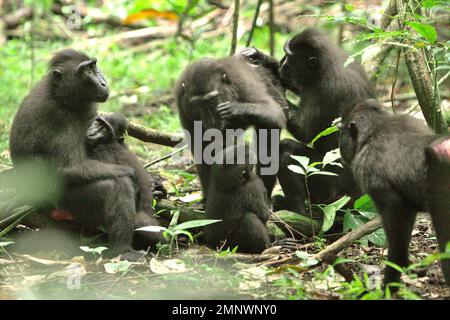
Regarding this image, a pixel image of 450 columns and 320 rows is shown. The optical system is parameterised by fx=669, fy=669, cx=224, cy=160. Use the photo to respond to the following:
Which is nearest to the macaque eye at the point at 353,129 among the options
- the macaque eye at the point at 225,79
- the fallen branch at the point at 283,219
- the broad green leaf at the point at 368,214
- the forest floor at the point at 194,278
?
the forest floor at the point at 194,278

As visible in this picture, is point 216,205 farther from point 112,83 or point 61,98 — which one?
point 112,83

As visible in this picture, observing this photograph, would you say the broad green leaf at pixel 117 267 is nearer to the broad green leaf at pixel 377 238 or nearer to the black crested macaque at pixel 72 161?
the black crested macaque at pixel 72 161

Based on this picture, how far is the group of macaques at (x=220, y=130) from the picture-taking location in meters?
6.18

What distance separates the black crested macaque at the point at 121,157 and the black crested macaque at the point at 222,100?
670mm

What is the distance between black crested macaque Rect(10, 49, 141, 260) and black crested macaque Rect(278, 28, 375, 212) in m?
1.75

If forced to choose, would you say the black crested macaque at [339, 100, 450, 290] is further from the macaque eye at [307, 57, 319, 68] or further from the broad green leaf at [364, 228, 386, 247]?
the macaque eye at [307, 57, 319, 68]

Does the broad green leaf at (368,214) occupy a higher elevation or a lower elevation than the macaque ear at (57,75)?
lower

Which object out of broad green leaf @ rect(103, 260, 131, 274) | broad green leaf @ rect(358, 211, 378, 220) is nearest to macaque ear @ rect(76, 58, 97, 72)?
broad green leaf @ rect(103, 260, 131, 274)

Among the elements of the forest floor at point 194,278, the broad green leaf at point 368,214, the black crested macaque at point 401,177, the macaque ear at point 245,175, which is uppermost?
the black crested macaque at point 401,177

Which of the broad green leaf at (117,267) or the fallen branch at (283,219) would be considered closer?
the broad green leaf at (117,267)

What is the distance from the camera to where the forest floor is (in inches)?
197
